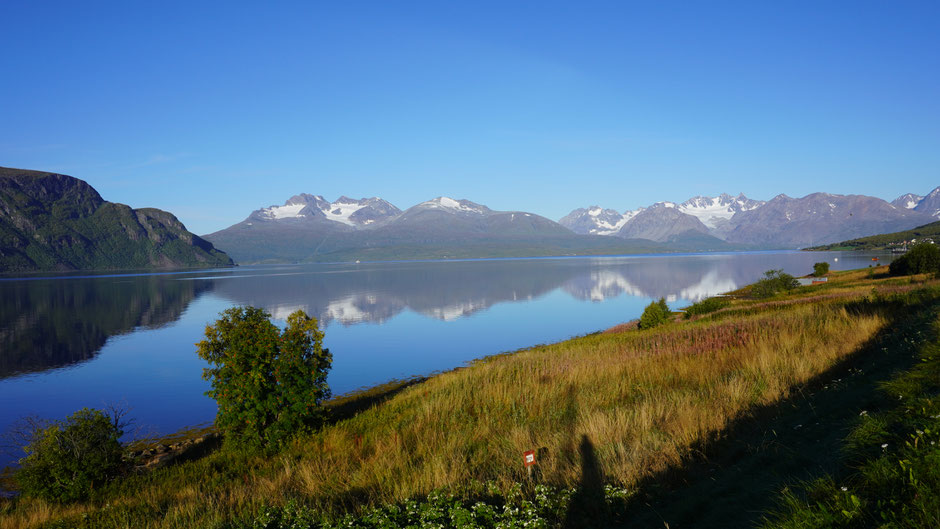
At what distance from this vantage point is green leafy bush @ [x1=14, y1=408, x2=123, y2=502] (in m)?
11.4

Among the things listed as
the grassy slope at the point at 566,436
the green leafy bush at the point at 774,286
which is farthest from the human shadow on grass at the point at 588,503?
the green leafy bush at the point at 774,286

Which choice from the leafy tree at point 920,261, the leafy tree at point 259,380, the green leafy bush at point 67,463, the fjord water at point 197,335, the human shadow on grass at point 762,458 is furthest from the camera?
the leafy tree at point 920,261

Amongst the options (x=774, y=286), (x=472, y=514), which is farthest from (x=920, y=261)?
(x=472, y=514)

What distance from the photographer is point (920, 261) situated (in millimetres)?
37125

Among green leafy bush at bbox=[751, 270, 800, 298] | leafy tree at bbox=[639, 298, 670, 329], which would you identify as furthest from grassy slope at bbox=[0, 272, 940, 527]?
green leafy bush at bbox=[751, 270, 800, 298]

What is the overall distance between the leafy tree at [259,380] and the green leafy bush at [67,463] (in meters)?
2.69

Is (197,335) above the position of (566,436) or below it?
below

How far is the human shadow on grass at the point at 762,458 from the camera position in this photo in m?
5.17

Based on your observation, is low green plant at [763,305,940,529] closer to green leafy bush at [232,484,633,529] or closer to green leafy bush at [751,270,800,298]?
green leafy bush at [232,484,633,529]

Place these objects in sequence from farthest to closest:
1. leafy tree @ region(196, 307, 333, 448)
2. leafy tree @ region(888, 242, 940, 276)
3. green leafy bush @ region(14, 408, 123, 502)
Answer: leafy tree @ region(888, 242, 940, 276) → leafy tree @ region(196, 307, 333, 448) → green leafy bush @ region(14, 408, 123, 502)

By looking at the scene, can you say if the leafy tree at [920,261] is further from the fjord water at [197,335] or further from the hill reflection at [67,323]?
the hill reflection at [67,323]

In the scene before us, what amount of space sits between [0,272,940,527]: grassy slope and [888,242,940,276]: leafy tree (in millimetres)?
27476

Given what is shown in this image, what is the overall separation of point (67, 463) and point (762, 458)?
1458 cm

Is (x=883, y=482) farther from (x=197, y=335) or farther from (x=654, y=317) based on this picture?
(x=197, y=335)
